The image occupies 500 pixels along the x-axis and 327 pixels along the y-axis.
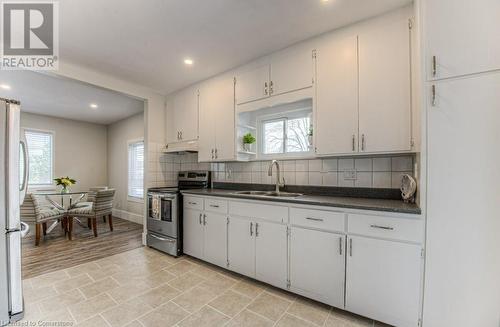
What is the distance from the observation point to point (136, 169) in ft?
16.5

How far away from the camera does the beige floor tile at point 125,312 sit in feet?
5.37

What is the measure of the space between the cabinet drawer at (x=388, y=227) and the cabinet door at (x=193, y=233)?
178 centimetres

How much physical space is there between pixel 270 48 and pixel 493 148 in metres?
1.99

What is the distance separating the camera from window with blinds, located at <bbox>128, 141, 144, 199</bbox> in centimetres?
490

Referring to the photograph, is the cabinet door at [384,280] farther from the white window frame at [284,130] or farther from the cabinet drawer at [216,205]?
the cabinet drawer at [216,205]

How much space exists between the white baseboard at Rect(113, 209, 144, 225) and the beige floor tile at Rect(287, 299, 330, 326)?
4.05 m

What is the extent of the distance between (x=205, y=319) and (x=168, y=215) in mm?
1589

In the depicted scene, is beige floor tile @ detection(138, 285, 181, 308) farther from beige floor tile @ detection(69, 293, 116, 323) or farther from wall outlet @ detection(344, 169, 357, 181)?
wall outlet @ detection(344, 169, 357, 181)

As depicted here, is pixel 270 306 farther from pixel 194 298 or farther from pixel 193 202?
pixel 193 202

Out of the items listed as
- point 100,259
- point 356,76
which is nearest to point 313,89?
point 356,76

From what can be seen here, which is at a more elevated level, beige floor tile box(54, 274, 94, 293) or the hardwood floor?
beige floor tile box(54, 274, 94, 293)

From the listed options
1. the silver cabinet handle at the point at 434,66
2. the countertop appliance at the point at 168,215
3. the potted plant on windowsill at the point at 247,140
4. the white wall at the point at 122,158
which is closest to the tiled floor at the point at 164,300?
the countertop appliance at the point at 168,215

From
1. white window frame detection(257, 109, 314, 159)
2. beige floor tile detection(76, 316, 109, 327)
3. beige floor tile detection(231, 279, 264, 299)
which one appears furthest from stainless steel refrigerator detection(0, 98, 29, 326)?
white window frame detection(257, 109, 314, 159)

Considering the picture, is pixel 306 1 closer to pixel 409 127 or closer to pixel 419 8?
pixel 419 8
